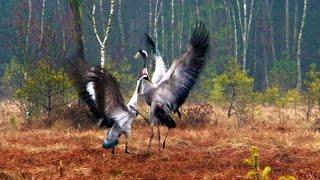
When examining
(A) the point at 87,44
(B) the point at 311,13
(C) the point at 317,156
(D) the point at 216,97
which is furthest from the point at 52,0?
(C) the point at 317,156

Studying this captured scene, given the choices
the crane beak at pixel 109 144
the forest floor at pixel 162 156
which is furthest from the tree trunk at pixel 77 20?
the crane beak at pixel 109 144

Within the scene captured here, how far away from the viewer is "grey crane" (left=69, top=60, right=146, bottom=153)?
9766 mm

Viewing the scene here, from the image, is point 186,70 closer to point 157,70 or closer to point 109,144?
point 157,70

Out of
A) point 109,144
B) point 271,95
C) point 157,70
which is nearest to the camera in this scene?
point 109,144

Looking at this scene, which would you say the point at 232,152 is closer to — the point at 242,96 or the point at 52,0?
the point at 242,96

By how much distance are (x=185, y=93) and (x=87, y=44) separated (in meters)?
35.7

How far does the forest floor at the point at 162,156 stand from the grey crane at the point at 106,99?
585 mm

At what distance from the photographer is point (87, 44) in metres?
46.0

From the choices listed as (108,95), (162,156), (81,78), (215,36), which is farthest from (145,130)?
(215,36)

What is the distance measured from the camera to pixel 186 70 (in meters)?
11.0

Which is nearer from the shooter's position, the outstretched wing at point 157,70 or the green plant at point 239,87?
the outstretched wing at point 157,70

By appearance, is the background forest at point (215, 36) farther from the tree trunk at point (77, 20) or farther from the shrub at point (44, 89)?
the tree trunk at point (77, 20)

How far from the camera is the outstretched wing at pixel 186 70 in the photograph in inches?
428

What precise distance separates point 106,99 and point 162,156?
1.73 m
